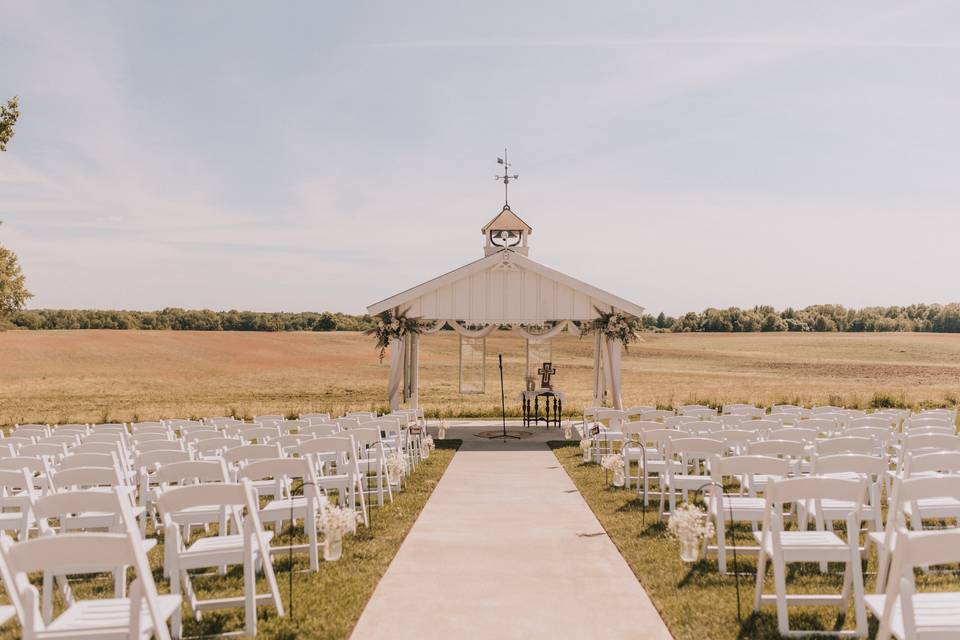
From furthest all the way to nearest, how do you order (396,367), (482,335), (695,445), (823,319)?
(823,319)
(482,335)
(396,367)
(695,445)

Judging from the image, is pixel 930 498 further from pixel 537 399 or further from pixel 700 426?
pixel 537 399

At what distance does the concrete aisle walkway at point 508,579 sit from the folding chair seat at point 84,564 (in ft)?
5.67

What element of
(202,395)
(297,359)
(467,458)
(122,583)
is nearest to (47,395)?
(202,395)

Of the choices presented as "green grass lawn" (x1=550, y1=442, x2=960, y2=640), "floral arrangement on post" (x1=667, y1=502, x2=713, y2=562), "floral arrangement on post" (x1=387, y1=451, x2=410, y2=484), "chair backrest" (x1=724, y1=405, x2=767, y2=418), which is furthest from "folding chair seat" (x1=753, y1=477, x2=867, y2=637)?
"chair backrest" (x1=724, y1=405, x2=767, y2=418)

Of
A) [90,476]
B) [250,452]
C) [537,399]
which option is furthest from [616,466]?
[537,399]

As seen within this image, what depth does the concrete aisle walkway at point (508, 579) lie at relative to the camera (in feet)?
18.2

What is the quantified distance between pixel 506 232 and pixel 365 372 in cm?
3061

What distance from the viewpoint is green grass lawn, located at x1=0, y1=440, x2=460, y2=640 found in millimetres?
5586

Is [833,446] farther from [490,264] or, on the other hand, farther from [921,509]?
[490,264]

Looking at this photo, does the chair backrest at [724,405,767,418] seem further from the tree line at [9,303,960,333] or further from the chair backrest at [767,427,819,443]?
the tree line at [9,303,960,333]

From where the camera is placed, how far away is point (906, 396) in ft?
86.5

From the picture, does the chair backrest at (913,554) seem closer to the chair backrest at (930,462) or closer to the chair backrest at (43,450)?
the chair backrest at (930,462)

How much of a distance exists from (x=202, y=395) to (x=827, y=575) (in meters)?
37.7

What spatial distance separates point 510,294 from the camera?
20.3m
